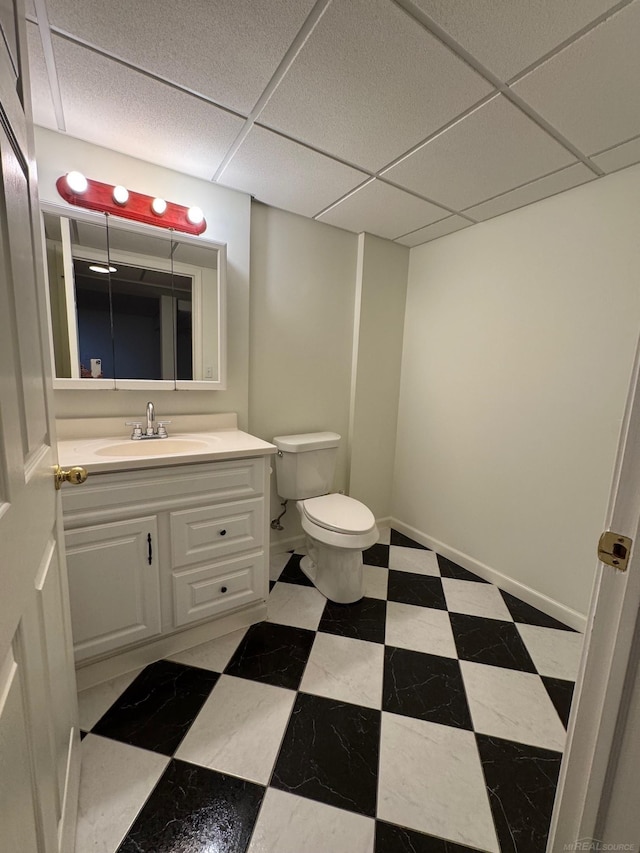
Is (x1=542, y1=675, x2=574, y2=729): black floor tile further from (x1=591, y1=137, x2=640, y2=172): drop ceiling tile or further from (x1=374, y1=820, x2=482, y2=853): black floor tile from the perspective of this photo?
(x1=591, y1=137, x2=640, y2=172): drop ceiling tile

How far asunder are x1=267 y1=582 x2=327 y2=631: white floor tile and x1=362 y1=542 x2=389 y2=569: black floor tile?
0.45 metres

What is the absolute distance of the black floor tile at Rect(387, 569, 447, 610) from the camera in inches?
71.4

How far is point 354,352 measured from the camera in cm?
229

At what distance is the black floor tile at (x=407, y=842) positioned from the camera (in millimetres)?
862

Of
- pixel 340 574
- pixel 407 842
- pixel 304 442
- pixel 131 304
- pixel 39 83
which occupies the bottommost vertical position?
pixel 407 842

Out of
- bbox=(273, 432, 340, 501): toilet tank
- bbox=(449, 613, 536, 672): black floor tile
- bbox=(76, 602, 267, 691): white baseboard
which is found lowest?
bbox=(449, 613, 536, 672): black floor tile

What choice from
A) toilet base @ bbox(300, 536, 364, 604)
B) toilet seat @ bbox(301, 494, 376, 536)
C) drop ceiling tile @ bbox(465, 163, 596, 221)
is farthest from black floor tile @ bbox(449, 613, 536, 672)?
drop ceiling tile @ bbox(465, 163, 596, 221)

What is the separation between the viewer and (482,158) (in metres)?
1.38

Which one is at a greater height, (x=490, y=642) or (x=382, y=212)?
(x=382, y=212)

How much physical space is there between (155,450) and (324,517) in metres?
0.87

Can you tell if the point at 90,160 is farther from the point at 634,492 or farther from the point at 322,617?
the point at 322,617

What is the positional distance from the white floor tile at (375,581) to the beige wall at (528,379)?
1.64 ft

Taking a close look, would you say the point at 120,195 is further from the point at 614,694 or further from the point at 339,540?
the point at 614,694

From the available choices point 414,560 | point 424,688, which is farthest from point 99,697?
point 414,560
